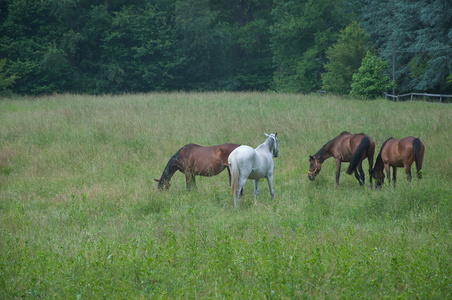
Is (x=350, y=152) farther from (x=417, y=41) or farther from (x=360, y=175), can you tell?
(x=417, y=41)

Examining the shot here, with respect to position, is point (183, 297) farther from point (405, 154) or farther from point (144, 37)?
point (144, 37)

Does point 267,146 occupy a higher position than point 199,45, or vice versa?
point 199,45

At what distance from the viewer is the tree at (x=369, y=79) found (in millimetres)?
25016

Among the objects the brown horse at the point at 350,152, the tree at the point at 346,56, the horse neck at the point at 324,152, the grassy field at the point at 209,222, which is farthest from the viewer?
the tree at the point at 346,56

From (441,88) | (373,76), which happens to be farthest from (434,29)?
(373,76)

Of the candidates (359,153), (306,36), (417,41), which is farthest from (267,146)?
(306,36)

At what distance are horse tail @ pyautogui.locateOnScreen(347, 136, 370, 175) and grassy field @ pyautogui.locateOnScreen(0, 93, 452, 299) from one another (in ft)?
1.69

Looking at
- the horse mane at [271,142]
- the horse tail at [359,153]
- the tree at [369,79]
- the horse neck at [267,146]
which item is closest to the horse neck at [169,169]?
the horse neck at [267,146]

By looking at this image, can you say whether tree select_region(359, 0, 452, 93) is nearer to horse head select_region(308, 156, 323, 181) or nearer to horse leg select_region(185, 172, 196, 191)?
horse head select_region(308, 156, 323, 181)

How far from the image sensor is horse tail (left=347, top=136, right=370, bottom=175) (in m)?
8.34

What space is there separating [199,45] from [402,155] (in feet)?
104

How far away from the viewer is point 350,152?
29.3 feet

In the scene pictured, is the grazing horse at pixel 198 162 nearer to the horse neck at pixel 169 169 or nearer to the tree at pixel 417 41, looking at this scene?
the horse neck at pixel 169 169

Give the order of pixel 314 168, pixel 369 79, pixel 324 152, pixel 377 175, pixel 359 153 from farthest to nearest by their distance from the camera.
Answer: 1. pixel 369 79
2. pixel 324 152
3. pixel 314 168
4. pixel 377 175
5. pixel 359 153
